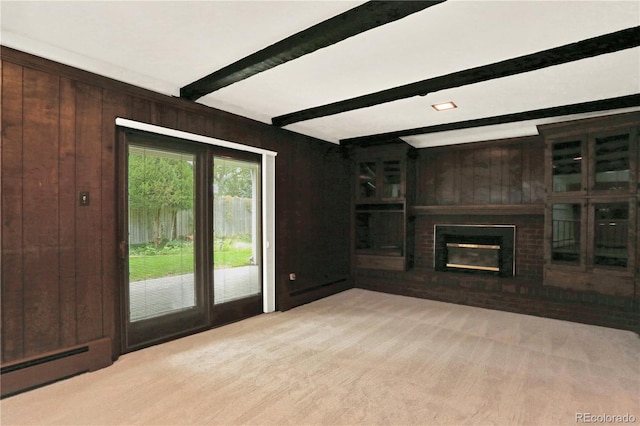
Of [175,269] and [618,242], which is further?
[618,242]

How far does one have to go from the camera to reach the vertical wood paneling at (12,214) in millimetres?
2281

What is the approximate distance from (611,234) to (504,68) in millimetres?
2693

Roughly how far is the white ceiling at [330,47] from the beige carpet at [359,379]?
2528mm

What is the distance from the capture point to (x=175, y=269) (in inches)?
135

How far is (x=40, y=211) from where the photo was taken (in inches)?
96.0

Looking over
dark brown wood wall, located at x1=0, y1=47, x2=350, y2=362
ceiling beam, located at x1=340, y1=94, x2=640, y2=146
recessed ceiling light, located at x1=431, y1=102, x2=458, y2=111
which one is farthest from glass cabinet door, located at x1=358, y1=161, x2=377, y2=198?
dark brown wood wall, located at x1=0, y1=47, x2=350, y2=362

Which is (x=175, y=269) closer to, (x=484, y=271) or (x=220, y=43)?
(x=220, y=43)

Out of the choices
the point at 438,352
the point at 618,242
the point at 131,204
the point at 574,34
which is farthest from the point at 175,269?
the point at 618,242

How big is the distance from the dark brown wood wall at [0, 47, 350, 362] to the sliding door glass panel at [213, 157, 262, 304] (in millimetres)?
835

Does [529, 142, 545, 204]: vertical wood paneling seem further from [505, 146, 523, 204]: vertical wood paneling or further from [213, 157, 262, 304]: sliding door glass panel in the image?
[213, 157, 262, 304]: sliding door glass panel

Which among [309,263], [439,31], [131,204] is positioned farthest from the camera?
[309,263]

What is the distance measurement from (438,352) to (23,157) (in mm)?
3834

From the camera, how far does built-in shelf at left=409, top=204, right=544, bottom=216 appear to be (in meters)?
4.56

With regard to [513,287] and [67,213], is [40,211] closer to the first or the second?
[67,213]
